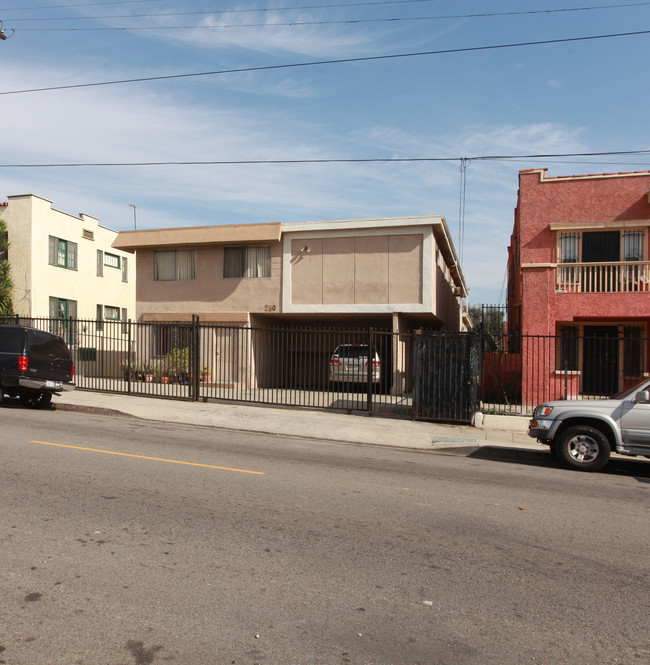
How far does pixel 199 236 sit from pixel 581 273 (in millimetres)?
13231

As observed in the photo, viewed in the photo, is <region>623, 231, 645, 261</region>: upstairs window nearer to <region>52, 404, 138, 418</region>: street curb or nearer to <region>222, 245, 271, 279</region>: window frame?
<region>222, 245, 271, 279</region>: window frame

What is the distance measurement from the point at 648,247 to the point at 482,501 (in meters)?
14.1

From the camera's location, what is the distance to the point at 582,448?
9.54 m

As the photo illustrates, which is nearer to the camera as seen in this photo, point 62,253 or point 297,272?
point 297,272

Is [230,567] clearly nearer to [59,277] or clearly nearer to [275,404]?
[275,404]

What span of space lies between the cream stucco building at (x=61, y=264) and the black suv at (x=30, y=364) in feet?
47.4

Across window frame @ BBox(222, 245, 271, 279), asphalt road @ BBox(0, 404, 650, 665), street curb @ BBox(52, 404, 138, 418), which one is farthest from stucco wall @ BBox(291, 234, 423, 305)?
asphalt road @ BBox(0, 404, 650, 665)

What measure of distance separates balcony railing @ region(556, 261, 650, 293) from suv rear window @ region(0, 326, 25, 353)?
47.9 feet

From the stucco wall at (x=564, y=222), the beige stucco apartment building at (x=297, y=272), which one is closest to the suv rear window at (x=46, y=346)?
the beige stucco apartment building at (x=297, y=272)

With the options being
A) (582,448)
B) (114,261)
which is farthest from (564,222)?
(114,261)

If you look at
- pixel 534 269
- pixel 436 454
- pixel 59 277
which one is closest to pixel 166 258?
pixel 59 277

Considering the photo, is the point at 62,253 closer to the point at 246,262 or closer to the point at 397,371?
the point at 246,262

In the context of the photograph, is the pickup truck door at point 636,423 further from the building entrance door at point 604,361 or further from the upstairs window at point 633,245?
the upstairs window at point 633,245

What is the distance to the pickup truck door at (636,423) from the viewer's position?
30.0 feet
